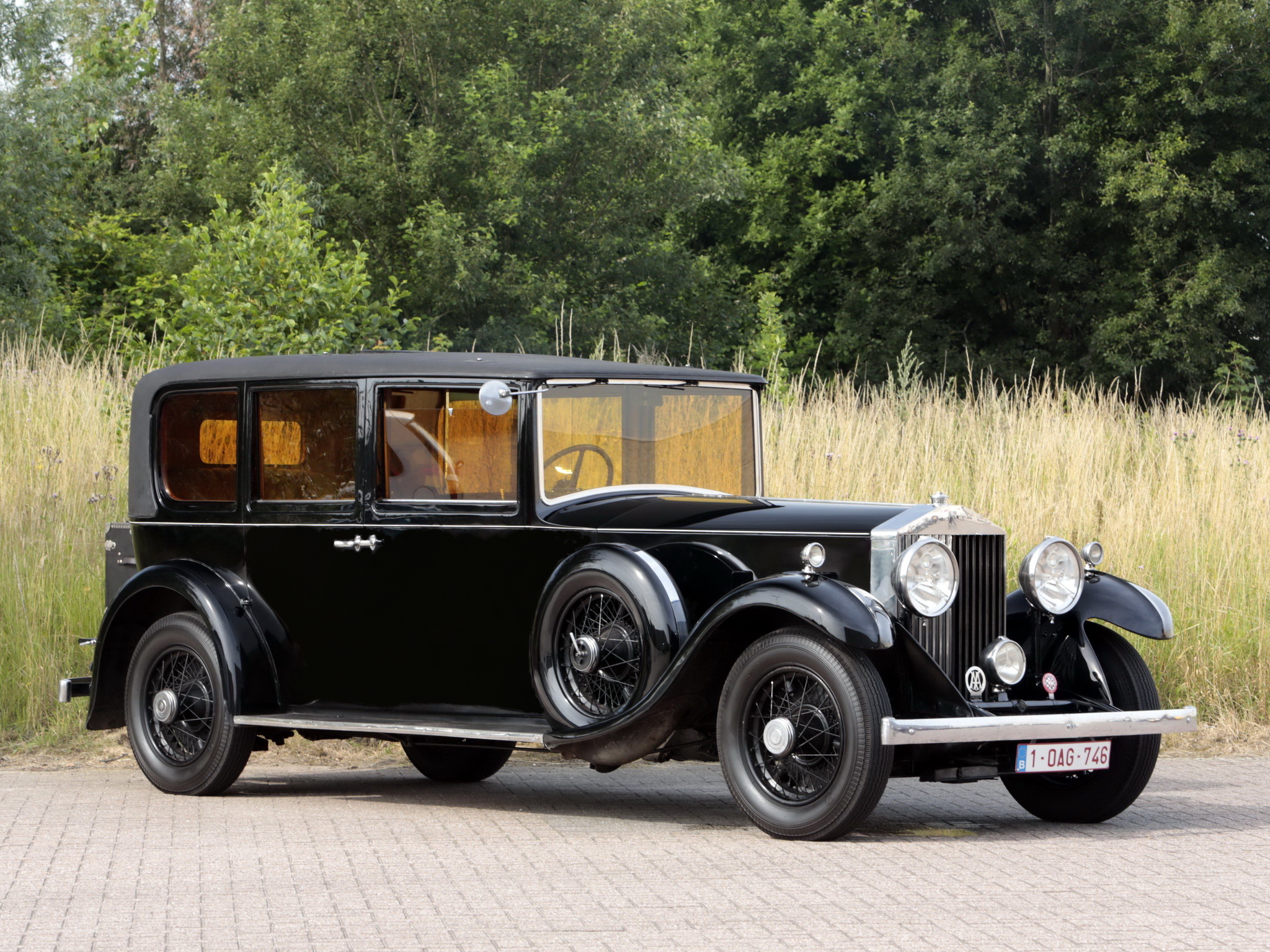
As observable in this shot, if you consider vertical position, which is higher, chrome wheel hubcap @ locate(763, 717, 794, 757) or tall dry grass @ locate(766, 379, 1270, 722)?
tall dry grass @ locate(766, 379, 1270, 722)

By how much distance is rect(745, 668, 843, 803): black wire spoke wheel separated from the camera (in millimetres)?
6027

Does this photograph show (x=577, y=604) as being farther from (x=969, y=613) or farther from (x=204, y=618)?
(x=204, y=618)

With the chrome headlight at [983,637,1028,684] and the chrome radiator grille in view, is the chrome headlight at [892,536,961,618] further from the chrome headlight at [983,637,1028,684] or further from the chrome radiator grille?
the chrome headlight at [983,637,1028,684]

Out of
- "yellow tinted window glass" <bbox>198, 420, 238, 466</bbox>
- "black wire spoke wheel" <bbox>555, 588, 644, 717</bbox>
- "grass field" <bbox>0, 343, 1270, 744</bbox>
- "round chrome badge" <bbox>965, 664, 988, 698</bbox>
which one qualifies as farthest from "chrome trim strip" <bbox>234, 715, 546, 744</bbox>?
"grass field" <bbox>0, 343, 1270, 744</bbox>

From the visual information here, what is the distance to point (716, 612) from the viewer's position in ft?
20.2

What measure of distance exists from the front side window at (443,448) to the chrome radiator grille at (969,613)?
1.80 metres

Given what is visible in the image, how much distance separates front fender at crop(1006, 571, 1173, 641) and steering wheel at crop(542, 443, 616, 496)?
182cm

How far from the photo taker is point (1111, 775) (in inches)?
267

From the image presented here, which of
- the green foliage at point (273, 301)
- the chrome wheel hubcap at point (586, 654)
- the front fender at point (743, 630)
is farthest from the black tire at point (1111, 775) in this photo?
the green foliage at point (273, 301)

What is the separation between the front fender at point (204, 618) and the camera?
7.29 meters

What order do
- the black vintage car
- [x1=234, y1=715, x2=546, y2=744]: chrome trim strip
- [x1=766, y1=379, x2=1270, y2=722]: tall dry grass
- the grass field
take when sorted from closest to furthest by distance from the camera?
the black vintage car < [x1=234, y1=715, x2=546, y2=744]: chrome trim strip < the grass field < [x1=766, y1=379, x2=1270, y2=722]: tall dry grass

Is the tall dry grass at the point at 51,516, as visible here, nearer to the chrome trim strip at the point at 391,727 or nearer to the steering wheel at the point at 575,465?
the chrome trim strip at the point at 391,727

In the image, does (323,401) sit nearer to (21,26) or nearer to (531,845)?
(531,845)

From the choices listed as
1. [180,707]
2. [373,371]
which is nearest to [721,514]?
[373,371]
